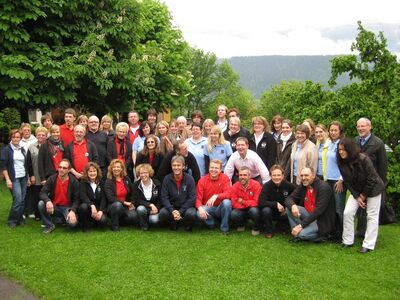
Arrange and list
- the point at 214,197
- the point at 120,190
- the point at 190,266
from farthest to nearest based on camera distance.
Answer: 1. the point at 120,190
2. the point at 214,197
3. the point at 190,266

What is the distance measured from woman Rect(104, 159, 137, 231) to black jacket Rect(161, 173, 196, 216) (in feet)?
2.24

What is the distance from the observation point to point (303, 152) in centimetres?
782

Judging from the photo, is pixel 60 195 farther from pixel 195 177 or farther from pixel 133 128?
pixel 195 177

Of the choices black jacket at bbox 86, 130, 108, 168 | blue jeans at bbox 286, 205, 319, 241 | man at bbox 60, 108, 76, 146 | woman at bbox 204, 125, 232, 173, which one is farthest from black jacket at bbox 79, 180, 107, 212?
blue jeans at bbox 286, 205, 319, 241

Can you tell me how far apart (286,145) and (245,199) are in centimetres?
136

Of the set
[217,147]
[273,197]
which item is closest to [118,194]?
[217,147]

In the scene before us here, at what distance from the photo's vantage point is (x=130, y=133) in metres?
9.46

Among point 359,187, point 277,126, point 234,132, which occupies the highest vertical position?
point 277,126

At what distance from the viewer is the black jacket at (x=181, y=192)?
8.23m

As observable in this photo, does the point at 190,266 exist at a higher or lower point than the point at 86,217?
lower

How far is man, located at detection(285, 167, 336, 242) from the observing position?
7324 mm

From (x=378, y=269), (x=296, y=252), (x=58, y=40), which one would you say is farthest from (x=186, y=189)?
(x=58, y=40)

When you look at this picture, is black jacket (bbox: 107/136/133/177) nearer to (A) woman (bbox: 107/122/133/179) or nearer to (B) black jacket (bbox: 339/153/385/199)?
(A) woman (bbox: 107/122/133/179)

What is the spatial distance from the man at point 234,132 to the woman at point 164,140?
1.22 m
